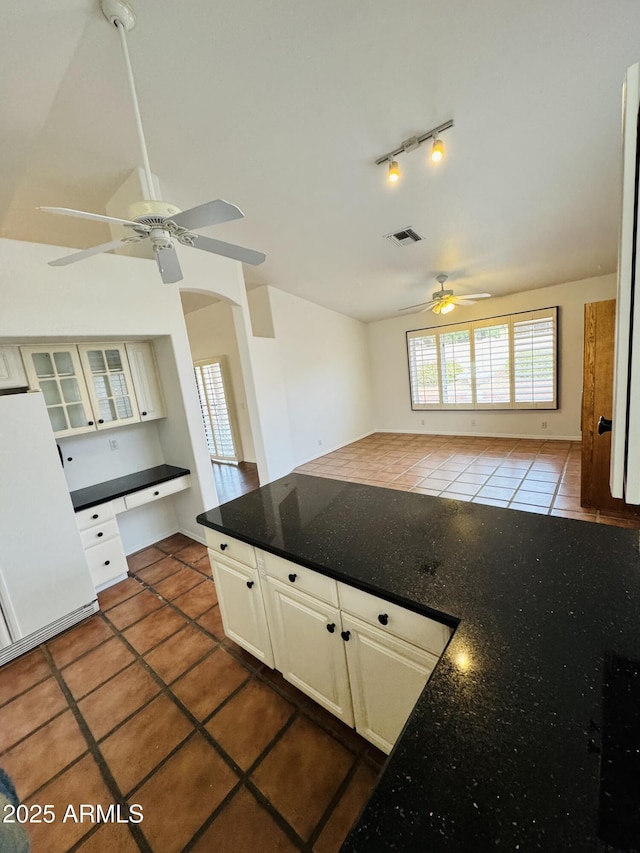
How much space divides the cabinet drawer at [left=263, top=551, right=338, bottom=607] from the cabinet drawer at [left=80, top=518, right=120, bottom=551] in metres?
1.86

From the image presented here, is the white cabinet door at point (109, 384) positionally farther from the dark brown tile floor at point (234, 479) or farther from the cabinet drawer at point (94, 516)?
the dark brown tile floor at point (234, 479)

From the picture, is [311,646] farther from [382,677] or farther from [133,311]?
[133,311]

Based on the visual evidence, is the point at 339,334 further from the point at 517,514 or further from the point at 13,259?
the point at 517,514

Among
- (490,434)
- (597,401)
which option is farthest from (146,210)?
(490,434)

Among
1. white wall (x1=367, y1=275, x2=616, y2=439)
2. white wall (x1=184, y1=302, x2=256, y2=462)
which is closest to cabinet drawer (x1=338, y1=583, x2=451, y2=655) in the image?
white wall (x1=184, y1=302, x2=256, y2=462)

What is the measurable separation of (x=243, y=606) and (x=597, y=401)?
3400 mm

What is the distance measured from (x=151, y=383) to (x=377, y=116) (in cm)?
270

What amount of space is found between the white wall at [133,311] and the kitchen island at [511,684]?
6.70 feet

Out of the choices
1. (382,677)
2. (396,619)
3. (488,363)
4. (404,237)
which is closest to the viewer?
(396,619)

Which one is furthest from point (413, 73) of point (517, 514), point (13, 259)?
point (13, 259)

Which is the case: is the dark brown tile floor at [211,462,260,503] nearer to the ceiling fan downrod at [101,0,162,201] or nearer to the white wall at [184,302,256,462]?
the white wall at [184,302,256,462]

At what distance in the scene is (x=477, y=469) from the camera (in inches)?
176

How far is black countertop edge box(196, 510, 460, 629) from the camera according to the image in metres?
0.96

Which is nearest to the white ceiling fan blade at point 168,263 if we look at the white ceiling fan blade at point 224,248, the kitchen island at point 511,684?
the white ceiling fan blade at point 224,248
